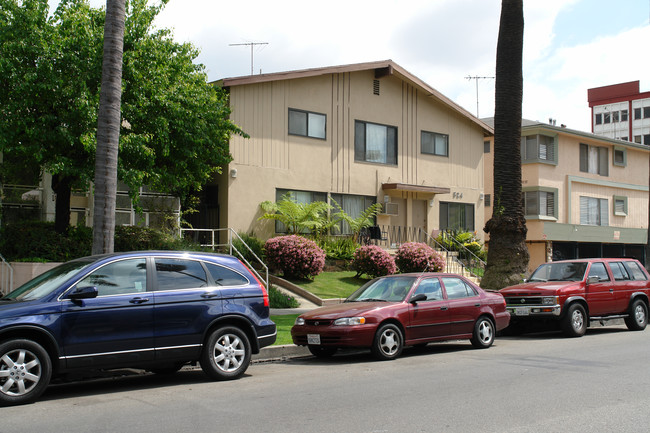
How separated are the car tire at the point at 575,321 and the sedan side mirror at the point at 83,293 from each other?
9.98 m

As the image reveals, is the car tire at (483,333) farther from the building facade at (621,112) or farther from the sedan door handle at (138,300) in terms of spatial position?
the building facade at (621,112)

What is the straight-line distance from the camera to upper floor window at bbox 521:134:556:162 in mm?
32438

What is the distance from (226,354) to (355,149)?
1692 centimetres

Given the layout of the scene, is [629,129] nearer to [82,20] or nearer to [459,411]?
[82,20]

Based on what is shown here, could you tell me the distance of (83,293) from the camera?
7.94m

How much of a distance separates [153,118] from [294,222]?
23.5 feet

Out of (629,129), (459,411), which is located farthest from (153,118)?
(629,129)

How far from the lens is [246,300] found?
939 cm

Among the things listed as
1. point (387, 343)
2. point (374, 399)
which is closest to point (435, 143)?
point (387, 343)

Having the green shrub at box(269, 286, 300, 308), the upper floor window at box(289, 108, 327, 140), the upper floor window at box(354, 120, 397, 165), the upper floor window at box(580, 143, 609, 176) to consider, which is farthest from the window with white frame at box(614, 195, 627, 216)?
the green shrub at box(269, 286, 300, 308)

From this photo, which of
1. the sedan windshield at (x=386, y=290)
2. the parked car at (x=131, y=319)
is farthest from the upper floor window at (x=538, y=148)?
the parked car at (x=131, y=319)

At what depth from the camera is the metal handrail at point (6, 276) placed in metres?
15.6

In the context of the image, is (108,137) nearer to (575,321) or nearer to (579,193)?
(575,321)

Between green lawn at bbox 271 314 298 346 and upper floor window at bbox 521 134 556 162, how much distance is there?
20.5m
